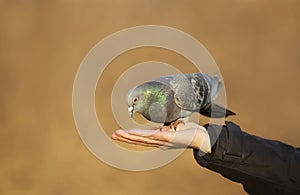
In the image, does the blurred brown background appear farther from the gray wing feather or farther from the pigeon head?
the pigeon head

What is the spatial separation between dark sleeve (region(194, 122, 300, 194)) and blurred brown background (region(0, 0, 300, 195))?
93.7 inches

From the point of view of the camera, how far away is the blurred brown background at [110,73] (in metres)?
3.55

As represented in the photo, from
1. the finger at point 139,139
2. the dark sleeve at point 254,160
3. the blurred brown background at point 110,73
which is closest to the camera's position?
the dark sleeve at point 254,160

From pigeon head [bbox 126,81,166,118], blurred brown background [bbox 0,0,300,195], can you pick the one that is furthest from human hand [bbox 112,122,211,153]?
blurred brown background [bbox 0,0,300,195]

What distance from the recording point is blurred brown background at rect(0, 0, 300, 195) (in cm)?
355

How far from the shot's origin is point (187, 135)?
1219mm

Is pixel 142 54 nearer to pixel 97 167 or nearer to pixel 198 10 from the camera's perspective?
pixel 198 10

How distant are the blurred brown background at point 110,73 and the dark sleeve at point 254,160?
2381 mm

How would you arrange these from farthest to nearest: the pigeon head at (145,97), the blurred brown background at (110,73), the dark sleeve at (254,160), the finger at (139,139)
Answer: the blurred brown background at (110,73) < the pigeon head at (145,97) < the finger at (139,139) < the dark sleeve at (254,160)

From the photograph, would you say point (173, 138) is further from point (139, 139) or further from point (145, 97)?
point (145, 97)

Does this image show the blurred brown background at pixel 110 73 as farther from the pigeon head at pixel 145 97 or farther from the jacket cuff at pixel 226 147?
the jacket cuff at pixel 226 147

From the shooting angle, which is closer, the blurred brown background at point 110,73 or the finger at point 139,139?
the finger at point 139,139

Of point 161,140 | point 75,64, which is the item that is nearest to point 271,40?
point 75,64

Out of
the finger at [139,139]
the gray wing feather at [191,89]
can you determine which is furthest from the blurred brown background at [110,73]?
the finger at [139,139]
